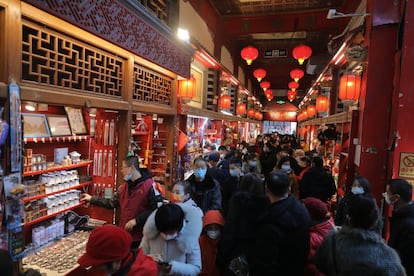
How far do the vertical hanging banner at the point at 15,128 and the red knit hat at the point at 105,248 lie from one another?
4.43 ft

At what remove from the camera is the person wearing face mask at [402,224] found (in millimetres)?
2381

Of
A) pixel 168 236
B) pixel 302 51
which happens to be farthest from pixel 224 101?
pixel 168 236

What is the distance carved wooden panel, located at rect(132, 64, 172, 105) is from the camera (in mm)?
4840

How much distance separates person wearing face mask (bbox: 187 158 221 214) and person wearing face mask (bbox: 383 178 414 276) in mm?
1999

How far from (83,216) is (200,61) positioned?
5846 mm

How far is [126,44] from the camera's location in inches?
147

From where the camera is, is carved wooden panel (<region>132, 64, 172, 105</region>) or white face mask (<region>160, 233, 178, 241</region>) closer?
white face mask (<region>160, 233, 178, 241</region>)

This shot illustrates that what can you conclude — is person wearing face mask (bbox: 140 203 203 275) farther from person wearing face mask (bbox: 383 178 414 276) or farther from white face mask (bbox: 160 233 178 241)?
person wearing face mask (bbox: 383 178 414 276)

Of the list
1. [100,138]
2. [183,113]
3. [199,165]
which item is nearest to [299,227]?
[199,165]

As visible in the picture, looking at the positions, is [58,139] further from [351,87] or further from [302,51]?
[302,51]

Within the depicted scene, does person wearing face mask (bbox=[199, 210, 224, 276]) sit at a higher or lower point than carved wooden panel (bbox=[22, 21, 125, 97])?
lower

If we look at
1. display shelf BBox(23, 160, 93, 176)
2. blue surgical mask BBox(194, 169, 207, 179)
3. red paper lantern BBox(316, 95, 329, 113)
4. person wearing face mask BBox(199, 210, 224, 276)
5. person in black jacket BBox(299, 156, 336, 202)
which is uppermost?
red paper lantern BBox(316, 95, 329, 113)

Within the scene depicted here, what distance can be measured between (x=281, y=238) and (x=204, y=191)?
1.58 m

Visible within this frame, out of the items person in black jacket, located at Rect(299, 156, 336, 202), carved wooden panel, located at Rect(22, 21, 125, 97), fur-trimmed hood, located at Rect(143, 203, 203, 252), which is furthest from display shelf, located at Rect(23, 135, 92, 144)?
person in black jacket, located at Rect(299, 156, 336, 202)
